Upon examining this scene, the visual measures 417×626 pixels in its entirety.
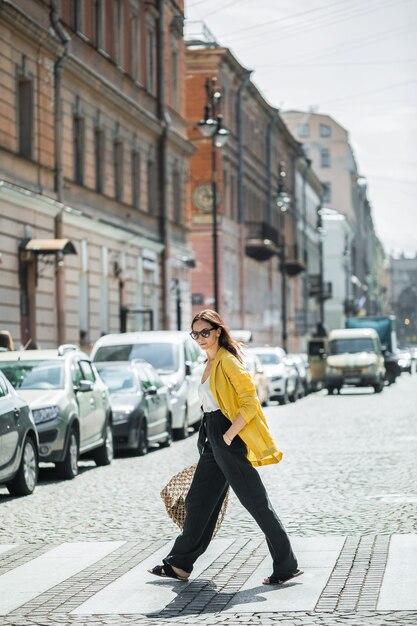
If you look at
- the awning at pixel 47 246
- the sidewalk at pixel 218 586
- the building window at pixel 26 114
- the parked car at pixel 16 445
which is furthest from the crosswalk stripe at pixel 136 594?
the building window at pixel 26 114

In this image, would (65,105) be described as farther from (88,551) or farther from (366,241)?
(366,241)

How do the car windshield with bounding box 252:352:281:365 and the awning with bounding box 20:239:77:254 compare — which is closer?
the awning with bounding box 20:239:77:254

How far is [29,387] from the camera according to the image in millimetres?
18828

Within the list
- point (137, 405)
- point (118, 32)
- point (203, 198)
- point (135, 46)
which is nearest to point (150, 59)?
point (135, 46)

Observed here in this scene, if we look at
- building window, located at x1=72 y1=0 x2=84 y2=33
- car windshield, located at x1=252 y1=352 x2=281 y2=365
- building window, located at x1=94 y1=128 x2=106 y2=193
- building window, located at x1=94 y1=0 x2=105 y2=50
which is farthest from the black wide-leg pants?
car windshield, located at x1=252 y1=352 x2=281 y2=365

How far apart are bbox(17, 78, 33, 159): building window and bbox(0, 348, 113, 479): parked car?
12.7 metres

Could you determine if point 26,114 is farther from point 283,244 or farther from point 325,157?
point 325,157

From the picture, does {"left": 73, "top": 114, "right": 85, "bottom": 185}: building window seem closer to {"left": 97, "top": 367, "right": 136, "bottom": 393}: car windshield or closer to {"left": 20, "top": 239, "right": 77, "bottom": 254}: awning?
{"left": 20, "top": 239, "right": 77, "bottom": 254}: awning

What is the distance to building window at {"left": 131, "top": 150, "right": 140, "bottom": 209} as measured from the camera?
144 ft

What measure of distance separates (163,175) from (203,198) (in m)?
14.4

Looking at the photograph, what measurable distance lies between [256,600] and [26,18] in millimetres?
23926

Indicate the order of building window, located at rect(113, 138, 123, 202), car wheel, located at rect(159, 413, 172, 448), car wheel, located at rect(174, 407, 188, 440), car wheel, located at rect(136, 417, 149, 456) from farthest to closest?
building window, located at rect(113, 138, 123, 202) → car wheel, located at rect(174, 407, 188, 440) → car wheel, located at rect(159, 413, 172, 448) → car wheel, located at rect(136, 417, 149, 456)

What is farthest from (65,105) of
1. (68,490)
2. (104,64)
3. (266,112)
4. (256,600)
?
(266,112)

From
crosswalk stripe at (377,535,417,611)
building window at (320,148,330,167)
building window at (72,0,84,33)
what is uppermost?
building window at (320,148,330,167)
